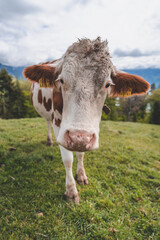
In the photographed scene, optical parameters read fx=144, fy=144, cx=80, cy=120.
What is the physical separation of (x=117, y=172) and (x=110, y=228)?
1.64 meters

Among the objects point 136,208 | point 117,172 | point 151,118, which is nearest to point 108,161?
point 117,172

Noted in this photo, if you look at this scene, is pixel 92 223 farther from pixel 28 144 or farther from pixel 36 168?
pixel 28 144

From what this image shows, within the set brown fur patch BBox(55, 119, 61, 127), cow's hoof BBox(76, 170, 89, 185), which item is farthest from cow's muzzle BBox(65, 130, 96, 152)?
cow's hoof BBox(76, 170, 89, 185)

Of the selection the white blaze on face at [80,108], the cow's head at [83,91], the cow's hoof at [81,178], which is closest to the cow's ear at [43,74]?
the cow's head at [83,91]

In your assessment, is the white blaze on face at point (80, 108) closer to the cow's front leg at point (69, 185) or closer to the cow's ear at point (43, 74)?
the cow's ear at point (43, 74)

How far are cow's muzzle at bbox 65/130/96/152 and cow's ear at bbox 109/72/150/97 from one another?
1.20m

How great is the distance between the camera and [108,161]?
4207mm

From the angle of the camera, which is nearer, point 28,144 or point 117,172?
point 117,172

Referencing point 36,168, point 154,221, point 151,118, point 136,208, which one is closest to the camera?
point 154,221

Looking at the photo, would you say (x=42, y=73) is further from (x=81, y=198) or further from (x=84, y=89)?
(x=81, y=198)

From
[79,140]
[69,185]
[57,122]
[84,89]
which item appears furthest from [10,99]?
[79,140]

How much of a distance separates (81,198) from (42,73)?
2.32 meters

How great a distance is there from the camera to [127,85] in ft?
8.23

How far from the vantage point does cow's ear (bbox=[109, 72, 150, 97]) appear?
232cm
